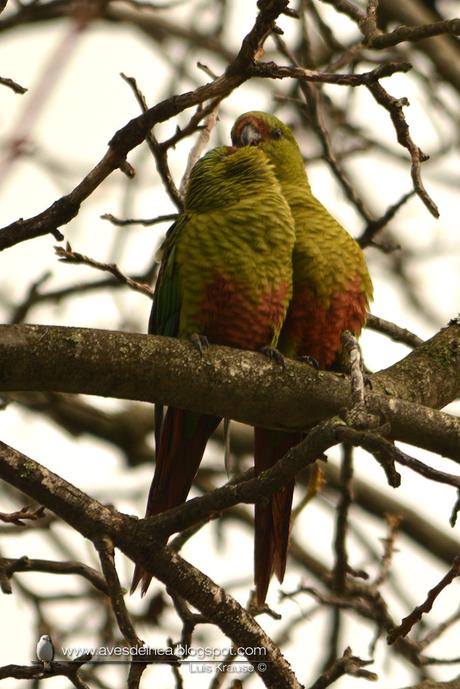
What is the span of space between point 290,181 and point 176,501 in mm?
1989

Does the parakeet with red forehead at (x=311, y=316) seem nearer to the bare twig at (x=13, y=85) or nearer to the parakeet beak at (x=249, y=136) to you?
the parakeet beak at (x=249, y=136)

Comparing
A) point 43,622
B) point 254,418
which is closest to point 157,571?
point 254,418

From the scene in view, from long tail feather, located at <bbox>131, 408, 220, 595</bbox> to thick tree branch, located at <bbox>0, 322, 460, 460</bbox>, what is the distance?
82cm

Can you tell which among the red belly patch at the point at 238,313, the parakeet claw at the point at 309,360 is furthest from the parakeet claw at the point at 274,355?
the parakeet claw at the point at 309,360

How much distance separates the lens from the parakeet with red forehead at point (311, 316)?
14.3ft

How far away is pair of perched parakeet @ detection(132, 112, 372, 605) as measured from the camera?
13.9 feet

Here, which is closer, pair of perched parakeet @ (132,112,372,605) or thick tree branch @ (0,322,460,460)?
thick tree branch @ (0,322,460,460)

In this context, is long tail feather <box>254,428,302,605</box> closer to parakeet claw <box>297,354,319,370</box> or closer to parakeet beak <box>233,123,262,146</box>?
parakeet claw <box>297,354,319,370</box>

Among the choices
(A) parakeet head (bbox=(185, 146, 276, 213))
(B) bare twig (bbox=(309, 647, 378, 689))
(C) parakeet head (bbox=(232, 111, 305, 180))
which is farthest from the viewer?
(C) parakeet head (bbox=(232, 111, 305, 180))

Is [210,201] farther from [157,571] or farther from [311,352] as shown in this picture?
[157,571]

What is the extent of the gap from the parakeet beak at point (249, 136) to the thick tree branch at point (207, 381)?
2.03m

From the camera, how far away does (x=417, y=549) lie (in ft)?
20.8

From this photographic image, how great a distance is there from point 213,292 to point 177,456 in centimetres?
78

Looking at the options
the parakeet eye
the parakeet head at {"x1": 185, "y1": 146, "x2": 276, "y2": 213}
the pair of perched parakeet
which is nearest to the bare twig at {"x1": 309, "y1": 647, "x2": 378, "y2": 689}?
the pair of perched parakeet
